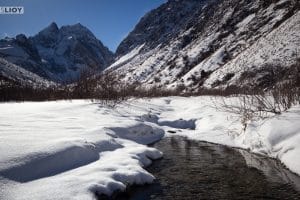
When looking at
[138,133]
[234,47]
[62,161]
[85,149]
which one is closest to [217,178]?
[85,149]

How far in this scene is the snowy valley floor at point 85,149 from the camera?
796 centimetres

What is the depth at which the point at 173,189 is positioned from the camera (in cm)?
1013

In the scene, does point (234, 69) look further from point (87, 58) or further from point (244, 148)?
point (244, 148)

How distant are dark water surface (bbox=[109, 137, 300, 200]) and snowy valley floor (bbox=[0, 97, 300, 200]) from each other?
48 centimetres

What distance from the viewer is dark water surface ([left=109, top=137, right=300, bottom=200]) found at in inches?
378

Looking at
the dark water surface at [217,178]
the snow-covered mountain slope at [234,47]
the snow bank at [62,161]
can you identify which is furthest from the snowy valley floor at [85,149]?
the snow-covered mountain slope at [234,47]

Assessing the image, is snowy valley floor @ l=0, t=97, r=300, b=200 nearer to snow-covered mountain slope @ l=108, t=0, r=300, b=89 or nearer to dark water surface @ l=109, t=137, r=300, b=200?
dark water surface @ l=109, t=137, r=300, b=200

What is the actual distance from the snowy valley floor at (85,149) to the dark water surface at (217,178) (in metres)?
0.48

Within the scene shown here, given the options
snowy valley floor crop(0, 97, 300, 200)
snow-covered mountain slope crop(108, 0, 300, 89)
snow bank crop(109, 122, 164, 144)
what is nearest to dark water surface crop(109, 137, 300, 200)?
snowy valley floor crop(0, 97, 300, 200)

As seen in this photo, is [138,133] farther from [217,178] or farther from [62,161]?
[62,161]

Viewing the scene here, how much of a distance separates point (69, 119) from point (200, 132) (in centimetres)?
886

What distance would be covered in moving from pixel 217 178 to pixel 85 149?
15.2ft

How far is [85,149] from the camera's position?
1097 centimetres

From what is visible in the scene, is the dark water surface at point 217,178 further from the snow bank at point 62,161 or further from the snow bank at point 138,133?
the snow bank at point 138,133
